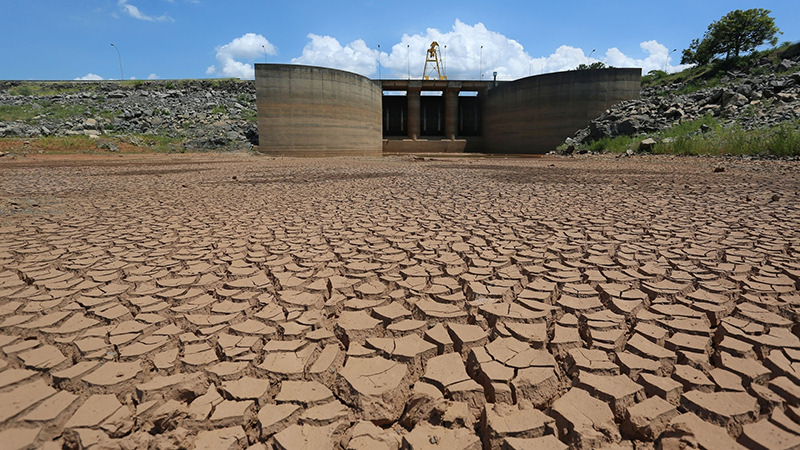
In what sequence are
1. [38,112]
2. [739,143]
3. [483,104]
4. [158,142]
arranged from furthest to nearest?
[483,104], [38,112], [158,142], [739,143]

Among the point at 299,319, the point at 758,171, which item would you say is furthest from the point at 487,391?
the point at 758,171

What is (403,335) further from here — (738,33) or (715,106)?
(738,33)

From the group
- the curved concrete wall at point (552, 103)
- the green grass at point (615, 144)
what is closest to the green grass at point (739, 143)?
the green grass at point (615, 144)

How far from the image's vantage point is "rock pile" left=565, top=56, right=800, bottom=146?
41.0ft

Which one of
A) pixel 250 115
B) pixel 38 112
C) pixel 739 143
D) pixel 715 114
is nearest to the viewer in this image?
pixel 739 143

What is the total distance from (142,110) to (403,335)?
26234 mm

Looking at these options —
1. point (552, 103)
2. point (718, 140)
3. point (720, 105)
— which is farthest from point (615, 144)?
point (552, 103)

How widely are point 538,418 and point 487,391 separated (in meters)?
0.18

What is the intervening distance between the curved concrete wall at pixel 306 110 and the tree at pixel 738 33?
22229 mm

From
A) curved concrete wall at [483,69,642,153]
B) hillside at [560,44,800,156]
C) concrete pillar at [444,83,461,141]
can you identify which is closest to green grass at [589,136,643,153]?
hillside at [560,44,800,156]

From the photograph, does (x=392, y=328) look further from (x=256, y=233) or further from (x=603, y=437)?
(x=256, y=233)

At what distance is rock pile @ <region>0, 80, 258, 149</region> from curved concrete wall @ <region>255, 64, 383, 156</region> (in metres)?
1.64

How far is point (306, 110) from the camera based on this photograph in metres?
19.6

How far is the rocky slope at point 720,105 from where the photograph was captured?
1255 centimetres
